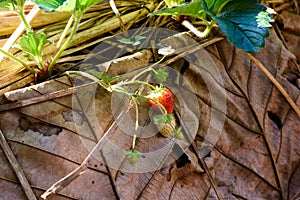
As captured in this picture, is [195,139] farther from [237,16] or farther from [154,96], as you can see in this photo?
[237,16]

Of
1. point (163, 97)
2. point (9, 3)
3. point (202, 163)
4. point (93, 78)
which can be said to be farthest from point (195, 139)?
point (9, 3)

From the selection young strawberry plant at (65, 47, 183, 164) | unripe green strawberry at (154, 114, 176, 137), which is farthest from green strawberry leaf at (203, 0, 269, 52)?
unripe green strawberry at (154, 114, 176, 137)

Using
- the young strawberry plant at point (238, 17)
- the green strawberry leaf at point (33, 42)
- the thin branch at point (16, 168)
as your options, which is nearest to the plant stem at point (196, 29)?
the young strawberry plant at point (238, 17)

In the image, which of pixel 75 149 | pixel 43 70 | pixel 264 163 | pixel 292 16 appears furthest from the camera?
pixel 292 16

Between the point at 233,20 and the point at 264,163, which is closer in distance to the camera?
the point at 233,20

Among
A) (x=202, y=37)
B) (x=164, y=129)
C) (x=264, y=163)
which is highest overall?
(x=202, y=37)

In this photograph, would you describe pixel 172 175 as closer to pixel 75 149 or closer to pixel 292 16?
pixel 75 149

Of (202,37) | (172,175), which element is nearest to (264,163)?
(172,175)

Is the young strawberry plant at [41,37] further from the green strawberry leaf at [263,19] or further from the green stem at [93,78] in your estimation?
the green strawberry leaf at [263,19]
